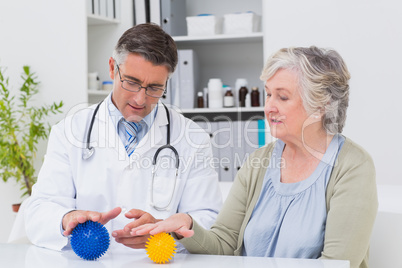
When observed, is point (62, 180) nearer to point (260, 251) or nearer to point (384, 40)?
point (260, 251)

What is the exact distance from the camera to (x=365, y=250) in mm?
1202

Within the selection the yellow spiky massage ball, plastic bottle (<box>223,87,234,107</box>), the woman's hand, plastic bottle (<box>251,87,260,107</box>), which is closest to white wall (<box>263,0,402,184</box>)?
plastic bottle (<box>251,87,260,107</box>)

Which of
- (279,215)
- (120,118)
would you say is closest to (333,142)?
(279,215)

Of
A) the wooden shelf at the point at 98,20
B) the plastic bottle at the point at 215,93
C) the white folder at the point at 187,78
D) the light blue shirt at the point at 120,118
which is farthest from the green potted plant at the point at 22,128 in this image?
the light blue shirt at the point at 120,118

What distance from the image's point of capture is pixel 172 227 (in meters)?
1.16

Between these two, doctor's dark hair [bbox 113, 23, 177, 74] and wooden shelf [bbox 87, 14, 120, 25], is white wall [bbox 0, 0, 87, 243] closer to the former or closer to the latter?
wooden shelf [bbox 87, 14, 120, 25]

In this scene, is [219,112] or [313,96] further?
[219,112]

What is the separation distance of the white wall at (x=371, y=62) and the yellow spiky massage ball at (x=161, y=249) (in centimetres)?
185

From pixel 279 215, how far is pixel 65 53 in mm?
2039

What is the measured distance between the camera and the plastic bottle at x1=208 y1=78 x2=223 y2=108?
295cm

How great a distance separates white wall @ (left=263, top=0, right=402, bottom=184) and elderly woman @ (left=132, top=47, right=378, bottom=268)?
1376mm

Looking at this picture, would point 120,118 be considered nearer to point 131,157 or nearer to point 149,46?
point 131,157

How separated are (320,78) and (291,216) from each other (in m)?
0.37

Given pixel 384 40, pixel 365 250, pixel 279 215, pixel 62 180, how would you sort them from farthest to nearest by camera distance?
pixel 384 40 → pixel 62 180 → pixel 279 215 → pixel 365 250
